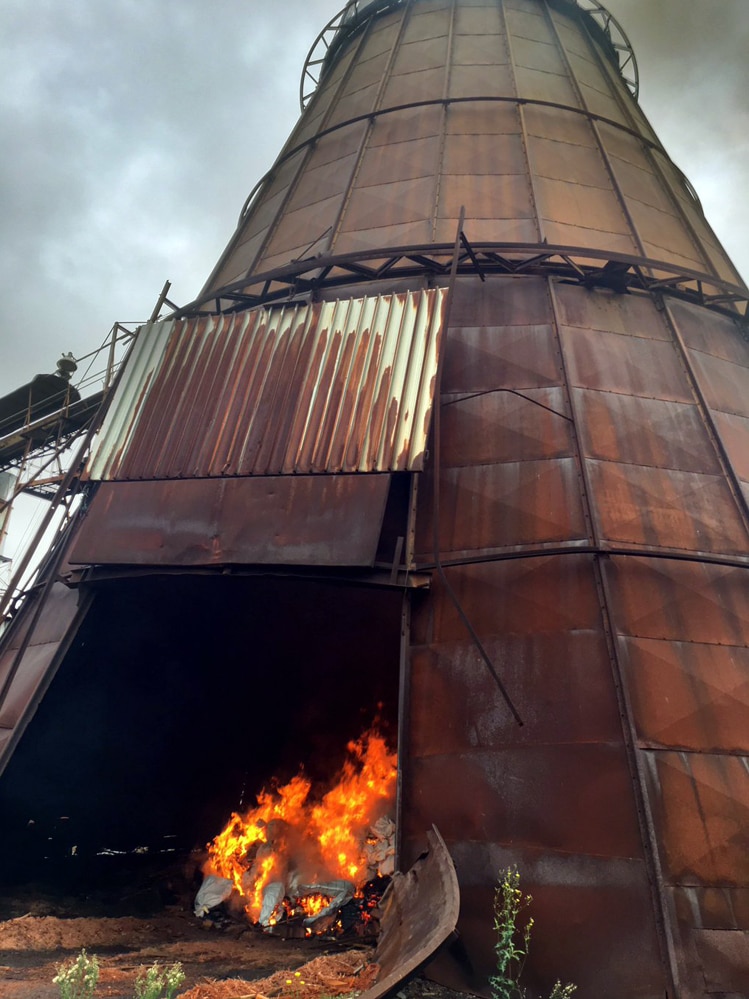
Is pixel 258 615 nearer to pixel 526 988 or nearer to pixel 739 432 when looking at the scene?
pixel 526 988

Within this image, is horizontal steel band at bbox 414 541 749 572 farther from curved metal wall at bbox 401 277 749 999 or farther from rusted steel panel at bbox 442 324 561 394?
Result: rusted steel panel at bbox 442 324 561 394

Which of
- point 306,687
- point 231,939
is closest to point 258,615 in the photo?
point 306,687

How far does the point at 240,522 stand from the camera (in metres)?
7.89

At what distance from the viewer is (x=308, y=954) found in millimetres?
6820

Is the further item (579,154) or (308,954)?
(579,154)

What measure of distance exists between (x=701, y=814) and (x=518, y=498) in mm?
3734

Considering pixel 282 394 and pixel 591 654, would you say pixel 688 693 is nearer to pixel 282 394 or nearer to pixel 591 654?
pixel 591 654

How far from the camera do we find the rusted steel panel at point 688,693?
5.89 meters

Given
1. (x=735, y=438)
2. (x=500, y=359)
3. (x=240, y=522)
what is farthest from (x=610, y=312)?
(x=240, y=522)

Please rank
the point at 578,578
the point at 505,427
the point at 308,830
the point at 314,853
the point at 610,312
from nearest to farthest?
the point at 578,578, the point at 505,427, the point at 314,853, the point at 308,830, the point at 610,312

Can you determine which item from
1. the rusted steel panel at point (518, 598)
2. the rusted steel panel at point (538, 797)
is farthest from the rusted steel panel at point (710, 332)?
the rusted steel panel at point (538, 797)

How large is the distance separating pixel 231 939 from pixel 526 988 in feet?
14.3

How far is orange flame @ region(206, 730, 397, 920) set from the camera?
8609 millimetres

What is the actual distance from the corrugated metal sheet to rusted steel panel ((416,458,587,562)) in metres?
0.89
